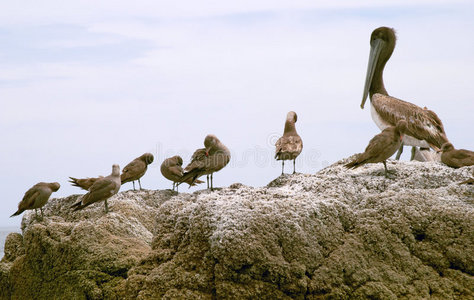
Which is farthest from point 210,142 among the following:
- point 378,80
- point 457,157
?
point 378,80

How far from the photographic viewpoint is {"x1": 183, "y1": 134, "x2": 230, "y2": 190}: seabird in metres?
11.4

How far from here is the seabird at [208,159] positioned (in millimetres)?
11359

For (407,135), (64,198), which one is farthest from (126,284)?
(407,135)

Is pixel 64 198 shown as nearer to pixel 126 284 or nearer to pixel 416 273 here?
pixel 126 284

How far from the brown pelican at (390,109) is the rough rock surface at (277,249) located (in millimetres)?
5084

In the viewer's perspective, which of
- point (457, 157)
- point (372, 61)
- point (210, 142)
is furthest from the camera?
point (372, 61)

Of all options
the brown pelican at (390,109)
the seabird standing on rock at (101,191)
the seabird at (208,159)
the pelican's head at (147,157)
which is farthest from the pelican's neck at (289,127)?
the seabird standing on rock at (101,191)

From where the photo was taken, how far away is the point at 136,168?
12.6 meters

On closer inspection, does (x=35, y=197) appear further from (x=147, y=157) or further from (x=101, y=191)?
(x=147, y=157)

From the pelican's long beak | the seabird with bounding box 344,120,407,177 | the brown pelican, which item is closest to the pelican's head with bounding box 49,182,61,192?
the seabird with bounding box 344,120,407,177

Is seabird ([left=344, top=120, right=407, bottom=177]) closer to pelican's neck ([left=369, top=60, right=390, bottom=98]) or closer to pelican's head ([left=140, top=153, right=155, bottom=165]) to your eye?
pelican's head ([left=140, top=153, right=155, bottom=165])

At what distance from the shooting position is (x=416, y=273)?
7.02m

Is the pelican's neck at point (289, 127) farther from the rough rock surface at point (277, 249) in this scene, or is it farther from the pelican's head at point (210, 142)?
the rough rock surface at point (277, 249)

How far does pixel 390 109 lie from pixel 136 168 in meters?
6.00
